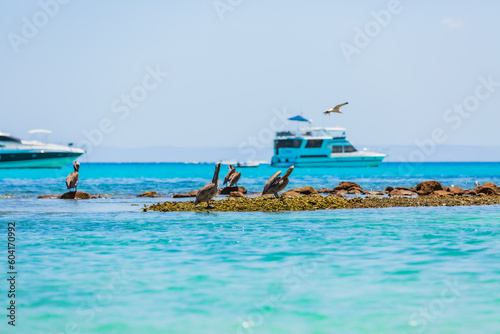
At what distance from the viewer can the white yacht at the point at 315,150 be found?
112250 mm

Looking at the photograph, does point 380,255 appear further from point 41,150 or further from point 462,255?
point 41,150

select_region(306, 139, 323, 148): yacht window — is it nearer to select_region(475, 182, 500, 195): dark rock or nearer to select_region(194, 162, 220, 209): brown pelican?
select_region(475, 182, 500, 195): dark rock

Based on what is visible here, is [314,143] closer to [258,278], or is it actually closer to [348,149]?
[348,149]

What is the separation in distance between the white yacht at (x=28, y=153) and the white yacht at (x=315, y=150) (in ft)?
118

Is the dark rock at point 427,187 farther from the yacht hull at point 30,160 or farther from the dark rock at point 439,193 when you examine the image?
the yacht hull at point 30,160

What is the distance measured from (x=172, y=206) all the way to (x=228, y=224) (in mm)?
5595

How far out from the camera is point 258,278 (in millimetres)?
10672

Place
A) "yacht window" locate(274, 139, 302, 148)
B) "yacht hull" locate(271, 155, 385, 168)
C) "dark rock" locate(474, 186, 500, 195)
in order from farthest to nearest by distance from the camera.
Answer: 1. "yacht hull" locate(271, 155, 385, 168)
2. "yacht window" locate(274, 139, 302, 148)
3. "dark rock" locate(474, 186, 500, 195)

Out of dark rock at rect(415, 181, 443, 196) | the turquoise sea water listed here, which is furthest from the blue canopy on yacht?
the turquoise sea water

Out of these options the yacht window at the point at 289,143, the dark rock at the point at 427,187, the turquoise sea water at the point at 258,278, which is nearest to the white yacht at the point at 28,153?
the yacht window at the point at 289,143

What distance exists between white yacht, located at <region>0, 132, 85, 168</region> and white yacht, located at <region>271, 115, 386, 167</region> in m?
36.0

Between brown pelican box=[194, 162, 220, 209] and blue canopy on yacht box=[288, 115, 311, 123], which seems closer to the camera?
brown pelican box=[194, 162, 220, 209]

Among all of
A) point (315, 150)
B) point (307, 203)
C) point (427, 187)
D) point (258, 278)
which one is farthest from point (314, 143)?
point (258, 278)

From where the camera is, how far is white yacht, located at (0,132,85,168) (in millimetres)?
103062
